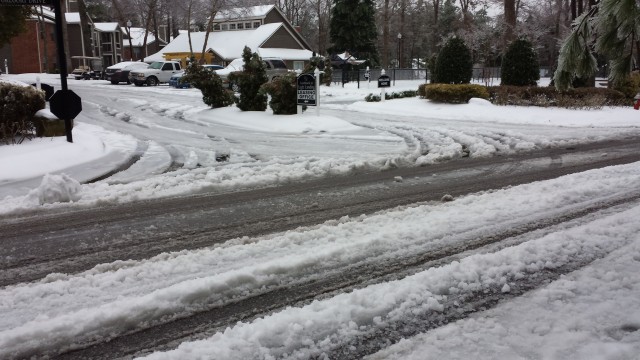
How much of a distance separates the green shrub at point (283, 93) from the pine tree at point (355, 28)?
3212cm

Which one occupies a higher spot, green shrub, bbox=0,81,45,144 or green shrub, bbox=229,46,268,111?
green shrub, bbox=229,46,268,111

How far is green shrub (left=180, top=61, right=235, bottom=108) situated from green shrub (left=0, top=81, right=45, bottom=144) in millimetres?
6473

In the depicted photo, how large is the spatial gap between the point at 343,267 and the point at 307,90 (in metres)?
11.2

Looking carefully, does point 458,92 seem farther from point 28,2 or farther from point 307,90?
point 28,2

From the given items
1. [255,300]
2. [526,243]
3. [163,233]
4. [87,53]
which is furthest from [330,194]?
[87,53]

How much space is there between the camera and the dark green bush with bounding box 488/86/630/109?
1859cm

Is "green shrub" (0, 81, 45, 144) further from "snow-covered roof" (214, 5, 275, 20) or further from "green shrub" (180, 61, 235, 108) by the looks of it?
"snow-covered roof" (214, 5, 275, 20)

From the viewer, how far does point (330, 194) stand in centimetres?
691

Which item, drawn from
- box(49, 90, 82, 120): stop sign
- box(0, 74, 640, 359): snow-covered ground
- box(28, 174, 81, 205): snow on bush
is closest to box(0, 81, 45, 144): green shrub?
box(0, 74, 640, 359): snow-covered ground

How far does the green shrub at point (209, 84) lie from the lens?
55.8ft

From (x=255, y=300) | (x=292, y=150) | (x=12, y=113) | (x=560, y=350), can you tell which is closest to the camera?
(x=560, y=350)

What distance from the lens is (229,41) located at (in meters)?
53.8

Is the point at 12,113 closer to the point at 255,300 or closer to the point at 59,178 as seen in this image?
the point at 59,178

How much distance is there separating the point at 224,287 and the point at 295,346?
41.1 inches
